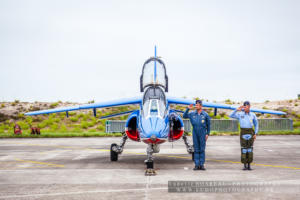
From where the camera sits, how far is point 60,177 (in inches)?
325

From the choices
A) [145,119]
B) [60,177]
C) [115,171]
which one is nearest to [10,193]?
[60,177]

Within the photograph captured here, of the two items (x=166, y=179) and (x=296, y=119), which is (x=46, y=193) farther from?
(x=296, y=119)

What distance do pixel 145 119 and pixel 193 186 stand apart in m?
3.12

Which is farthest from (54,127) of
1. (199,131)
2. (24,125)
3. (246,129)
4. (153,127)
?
(246,129)

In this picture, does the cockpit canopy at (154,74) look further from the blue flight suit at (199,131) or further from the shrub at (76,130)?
the shrub at (76,130)

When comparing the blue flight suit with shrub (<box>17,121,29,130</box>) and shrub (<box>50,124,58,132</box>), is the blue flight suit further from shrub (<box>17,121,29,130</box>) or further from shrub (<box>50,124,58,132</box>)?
shrub (<box>17,121,29,130</box>)

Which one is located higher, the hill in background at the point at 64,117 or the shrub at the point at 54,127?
the hill in background at the point at 64,117

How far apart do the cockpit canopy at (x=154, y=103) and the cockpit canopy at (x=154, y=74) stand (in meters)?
0.61

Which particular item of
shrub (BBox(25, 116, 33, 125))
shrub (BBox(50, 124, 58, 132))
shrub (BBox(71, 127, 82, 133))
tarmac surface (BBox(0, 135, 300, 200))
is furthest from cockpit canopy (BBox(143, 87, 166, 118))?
shrub (BBox(25, 116, 33, 125))

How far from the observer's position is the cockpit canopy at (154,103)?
9602 millimetres

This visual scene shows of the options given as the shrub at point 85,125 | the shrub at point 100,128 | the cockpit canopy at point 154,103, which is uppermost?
the cockpit canopy at point 154,103

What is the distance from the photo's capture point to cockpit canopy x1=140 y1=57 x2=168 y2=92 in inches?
458

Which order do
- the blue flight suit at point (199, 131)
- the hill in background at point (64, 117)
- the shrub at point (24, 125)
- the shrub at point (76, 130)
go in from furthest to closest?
the shrub at point (24, 125)
the hill in background at point (64, 117)
the shrub at point (76, 130)
the blue flight suit at point (199, 131)

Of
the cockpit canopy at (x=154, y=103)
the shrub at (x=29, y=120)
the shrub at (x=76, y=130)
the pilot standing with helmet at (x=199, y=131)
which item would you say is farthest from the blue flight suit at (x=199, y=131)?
the shrub at (x=29, y=120)
